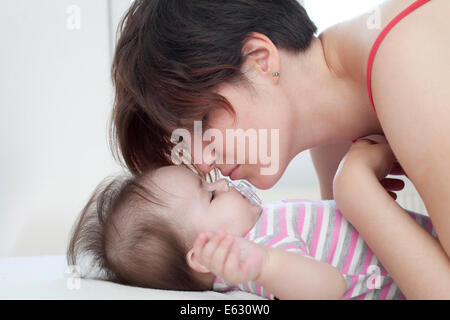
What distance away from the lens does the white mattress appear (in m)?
0.91

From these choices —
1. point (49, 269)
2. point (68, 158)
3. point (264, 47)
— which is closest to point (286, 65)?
point (264, 47)

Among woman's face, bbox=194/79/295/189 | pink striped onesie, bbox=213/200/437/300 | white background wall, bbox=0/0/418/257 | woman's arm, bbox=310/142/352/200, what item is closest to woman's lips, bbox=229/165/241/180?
woman's face, bbox=194/79/295/189

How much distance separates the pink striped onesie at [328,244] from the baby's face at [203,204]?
3 centimetres

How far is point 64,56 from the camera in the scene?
2.23 metres

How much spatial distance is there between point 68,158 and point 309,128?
135 centimetres

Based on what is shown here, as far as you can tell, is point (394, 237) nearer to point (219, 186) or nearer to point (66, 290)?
point (219, 186)

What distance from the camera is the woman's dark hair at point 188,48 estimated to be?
3.35 ft

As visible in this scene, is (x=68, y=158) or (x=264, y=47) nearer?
(x=264, y=47)

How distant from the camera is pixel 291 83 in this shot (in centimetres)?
111

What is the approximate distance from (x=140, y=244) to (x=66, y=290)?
16cm

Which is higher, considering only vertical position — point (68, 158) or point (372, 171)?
point (372, 171)

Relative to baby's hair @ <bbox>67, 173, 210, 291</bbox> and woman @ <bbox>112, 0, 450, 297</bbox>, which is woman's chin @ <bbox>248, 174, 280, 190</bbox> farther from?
baby's hair @ <bbox>67, 173, 210, 291</bbox>
